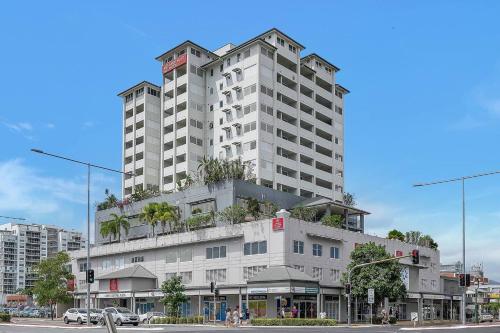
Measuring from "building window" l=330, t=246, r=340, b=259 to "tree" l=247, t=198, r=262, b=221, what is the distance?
30.7 ft

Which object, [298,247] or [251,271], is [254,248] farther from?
[298,247]

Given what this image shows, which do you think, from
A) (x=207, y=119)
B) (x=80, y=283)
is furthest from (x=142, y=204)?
(x=207, y=119)

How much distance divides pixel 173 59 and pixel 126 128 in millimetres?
18033

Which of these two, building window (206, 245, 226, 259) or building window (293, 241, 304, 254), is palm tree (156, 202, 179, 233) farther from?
building window (293, 241, 304, 254)

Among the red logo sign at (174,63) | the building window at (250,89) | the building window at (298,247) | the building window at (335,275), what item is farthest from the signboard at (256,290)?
→ the red logo sign at (174,63)

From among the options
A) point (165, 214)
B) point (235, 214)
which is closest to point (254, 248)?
point (235, 214)

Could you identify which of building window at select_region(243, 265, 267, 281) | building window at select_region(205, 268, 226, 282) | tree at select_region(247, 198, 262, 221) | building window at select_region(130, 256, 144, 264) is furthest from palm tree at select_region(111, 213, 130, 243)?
building window at select_region(243, 265, 267, 281)

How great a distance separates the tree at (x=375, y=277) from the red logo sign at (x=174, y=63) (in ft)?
181

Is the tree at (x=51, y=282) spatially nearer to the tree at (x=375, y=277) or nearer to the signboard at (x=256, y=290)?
the signboard at (x=256, y=290)

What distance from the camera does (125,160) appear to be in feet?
383

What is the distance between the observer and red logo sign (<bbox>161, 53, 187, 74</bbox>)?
105963 millimetres

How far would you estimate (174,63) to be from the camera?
354 feet

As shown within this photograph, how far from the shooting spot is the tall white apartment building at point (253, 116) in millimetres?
95812

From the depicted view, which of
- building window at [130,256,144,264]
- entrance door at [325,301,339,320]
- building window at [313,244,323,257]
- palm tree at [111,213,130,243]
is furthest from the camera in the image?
palm tree at [111,213,130,243]
